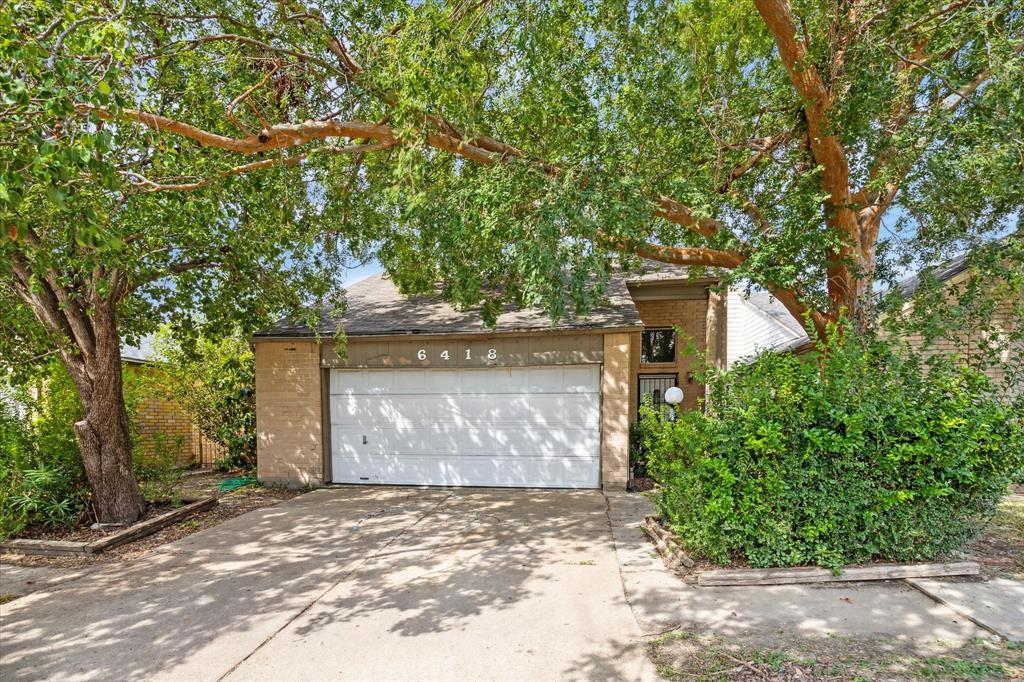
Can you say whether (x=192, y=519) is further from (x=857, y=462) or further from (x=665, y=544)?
(x=857, y=462)

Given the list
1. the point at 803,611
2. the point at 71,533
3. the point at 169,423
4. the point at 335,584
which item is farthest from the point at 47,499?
the point at 803,611

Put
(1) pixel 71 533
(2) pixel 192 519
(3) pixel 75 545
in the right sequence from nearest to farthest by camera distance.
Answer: (3) pixel 75 545, (1) pixel 71 533, (2) pixel 192 519

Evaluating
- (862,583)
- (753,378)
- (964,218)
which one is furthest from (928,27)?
(862,583)

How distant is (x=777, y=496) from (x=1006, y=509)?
195 inches

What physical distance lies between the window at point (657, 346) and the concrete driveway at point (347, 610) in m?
6.31

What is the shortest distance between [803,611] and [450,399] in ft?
20.4

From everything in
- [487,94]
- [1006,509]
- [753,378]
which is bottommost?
[1006,509]

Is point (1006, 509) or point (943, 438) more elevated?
point (943, 438)

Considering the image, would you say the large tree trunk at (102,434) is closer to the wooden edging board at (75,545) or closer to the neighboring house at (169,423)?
the wooden edging board at (75,545)

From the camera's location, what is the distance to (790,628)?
3643 mm

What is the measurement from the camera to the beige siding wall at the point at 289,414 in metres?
9.28

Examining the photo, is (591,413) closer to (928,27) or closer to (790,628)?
(790,628)

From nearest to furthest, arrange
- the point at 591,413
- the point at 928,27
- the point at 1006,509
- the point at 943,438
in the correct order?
the point at 943,438, the point at 928,27, the point at 1006,509, the point at 591,413

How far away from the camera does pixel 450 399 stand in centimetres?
904
